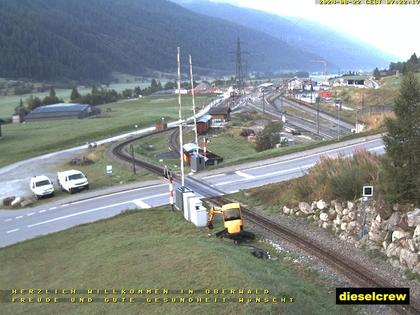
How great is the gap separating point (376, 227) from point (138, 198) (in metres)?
17.9

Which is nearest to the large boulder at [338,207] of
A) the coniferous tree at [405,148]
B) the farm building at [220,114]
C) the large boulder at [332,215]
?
the large boulder at [332,215]

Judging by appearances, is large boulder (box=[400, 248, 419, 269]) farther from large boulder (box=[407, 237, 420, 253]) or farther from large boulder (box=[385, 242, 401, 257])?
large boulder (box=[385, 242, 401, 257])

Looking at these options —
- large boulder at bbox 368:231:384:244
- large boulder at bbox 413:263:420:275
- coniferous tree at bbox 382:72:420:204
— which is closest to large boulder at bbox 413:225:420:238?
large boulder at bbox 413:263:420:275

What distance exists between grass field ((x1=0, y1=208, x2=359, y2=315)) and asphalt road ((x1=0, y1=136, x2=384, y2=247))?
3522mm

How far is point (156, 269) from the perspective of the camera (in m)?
15.3

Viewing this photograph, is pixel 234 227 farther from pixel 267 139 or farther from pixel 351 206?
pixel 267 139

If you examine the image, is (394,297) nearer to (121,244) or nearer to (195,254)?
(195,254)

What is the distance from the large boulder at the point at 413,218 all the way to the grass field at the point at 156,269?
3.76 meters

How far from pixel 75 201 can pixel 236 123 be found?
55.1m

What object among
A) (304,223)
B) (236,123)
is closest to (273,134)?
(236,123)

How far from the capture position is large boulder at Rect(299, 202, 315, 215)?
21295mm

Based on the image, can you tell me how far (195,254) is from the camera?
52.6ft

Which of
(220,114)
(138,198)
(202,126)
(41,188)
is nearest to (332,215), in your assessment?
(138,198)

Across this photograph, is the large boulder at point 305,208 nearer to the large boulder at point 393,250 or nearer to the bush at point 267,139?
the large boulder at point 393,250
